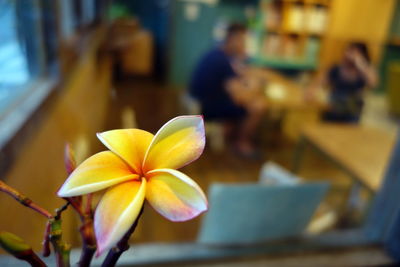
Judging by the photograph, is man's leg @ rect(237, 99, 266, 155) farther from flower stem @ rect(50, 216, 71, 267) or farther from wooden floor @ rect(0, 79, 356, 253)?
flower stem @ rect(50, 216, 71, 267)

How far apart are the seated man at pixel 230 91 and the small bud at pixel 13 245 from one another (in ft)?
4.32

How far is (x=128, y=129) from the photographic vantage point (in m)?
0.27

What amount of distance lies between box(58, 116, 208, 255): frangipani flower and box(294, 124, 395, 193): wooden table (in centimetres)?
143

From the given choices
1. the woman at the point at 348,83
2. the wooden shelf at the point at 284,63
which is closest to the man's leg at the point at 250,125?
the woman at the point at 348,83

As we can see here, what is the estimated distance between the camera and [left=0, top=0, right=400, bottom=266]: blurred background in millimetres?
710

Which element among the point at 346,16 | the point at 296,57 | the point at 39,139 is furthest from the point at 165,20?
the point at 39,139

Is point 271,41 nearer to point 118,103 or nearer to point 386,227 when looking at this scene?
point 386,227

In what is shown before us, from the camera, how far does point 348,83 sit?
2492 millimetres

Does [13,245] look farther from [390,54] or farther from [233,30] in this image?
[390,54]

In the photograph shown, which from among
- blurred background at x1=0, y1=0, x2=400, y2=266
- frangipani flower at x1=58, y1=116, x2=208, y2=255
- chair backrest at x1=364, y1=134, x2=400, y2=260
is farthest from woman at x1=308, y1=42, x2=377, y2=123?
frangipani flower at x1=58, y1=116, x2=208, y2=255

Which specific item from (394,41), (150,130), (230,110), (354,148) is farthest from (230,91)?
(394,41)

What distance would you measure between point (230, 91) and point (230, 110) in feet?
0.57

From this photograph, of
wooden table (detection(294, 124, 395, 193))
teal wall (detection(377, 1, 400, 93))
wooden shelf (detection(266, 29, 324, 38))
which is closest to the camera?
wooden table (detection(294, 124, 395, 193))

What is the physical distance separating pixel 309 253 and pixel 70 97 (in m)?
1.02
